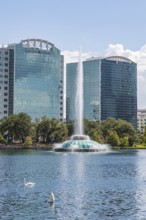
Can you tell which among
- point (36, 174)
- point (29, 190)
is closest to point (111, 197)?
point (29, 190)

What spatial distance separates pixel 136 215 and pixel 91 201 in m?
7.85

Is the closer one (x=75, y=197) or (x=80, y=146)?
(x=75, y=197)

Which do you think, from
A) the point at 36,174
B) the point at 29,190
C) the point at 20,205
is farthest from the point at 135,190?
the point at 36,174

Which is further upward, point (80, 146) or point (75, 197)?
point (80, 146)

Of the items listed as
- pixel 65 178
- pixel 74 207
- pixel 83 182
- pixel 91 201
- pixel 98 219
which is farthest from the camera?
pixel 65 178

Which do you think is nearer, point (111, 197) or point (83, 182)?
point (111, 197)

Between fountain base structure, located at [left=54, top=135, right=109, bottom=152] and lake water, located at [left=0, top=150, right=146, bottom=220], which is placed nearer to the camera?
lake water, located at [left=0, top=150, right=146, bottom=220]

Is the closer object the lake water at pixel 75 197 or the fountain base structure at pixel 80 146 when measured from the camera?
the lake water at pixel 75 197

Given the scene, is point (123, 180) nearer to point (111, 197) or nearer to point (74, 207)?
point (111, 197)

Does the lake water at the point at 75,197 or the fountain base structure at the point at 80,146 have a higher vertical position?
the fountain base structure at the point at 80,146

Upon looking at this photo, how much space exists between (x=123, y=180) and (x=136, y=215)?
87.4ft

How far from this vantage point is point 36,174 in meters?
77.3

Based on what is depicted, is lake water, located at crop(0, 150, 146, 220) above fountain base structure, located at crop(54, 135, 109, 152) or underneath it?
underneath

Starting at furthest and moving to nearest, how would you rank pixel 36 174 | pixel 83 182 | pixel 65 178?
1. pixel 36 174
2. pixel 65 178
3. pixel 83 182
